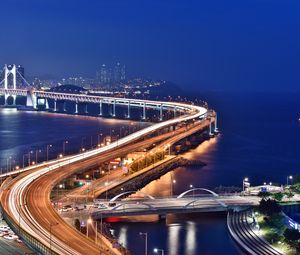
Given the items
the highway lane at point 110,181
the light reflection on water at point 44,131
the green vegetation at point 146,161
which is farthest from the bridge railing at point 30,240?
the light reflection on water at point 44,131

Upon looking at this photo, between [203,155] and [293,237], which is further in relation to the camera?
[203,155]

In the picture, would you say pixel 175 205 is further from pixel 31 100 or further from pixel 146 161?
pixel 31 100

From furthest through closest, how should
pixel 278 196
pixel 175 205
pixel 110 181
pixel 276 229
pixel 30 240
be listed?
1. pixel 110 181
2. pixel 278 196
3. pixel 175 205
4. pixel 276 229
5. pixel 30 240

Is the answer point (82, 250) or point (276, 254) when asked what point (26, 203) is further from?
point (276, 254)

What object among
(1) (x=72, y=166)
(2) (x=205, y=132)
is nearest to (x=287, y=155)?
(2) (x=205, y=132)

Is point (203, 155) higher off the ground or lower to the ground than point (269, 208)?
lower

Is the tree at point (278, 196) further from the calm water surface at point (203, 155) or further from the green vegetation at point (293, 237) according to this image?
the green vegetation at point (293, 237)

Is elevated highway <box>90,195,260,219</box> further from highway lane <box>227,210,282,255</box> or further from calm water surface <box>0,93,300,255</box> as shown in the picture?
highway lane <box>227,210,282,255</box>

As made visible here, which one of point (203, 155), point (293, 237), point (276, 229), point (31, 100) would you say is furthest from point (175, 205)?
point (31, 100)
